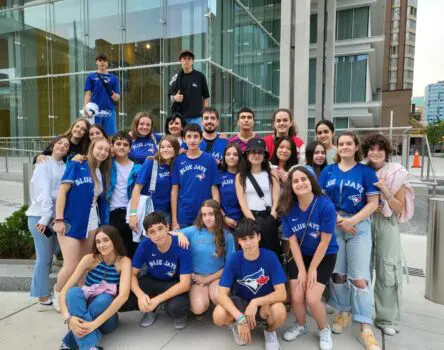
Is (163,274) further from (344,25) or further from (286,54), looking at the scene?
(344,25)

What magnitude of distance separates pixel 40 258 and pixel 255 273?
2429mm

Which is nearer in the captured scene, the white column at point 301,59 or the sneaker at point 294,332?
the sneaker at point 294,332

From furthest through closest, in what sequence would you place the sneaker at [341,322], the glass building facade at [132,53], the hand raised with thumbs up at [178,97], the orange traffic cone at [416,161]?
the glass building facade at [132,53], the orange traffic cone at [416,161], the hand raised with thumbs up at [178,97], the sneaker at [341,322]

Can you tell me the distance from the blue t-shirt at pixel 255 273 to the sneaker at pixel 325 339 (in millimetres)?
599

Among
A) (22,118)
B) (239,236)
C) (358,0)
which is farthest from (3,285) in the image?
(358,0)

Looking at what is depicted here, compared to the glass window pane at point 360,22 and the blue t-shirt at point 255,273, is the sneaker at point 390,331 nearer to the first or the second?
the blue t-shirt at point 255,273

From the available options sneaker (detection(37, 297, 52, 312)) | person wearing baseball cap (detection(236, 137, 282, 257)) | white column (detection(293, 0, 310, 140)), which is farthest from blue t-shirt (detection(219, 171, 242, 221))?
white column (detection(293, 0, 310, 140))

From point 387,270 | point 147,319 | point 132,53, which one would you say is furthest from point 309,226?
point 132,53

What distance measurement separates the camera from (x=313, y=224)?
3.39 m

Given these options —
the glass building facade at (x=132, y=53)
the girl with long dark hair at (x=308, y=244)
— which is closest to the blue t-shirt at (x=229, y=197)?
the girl with long dark hair at (x=308, y=244)

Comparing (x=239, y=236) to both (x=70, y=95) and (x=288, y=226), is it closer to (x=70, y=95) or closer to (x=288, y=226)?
(x=288, y=226)

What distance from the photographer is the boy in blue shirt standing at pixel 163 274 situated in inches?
139

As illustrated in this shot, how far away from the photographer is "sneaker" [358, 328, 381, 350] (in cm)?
323

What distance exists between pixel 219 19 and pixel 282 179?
10212 mm
